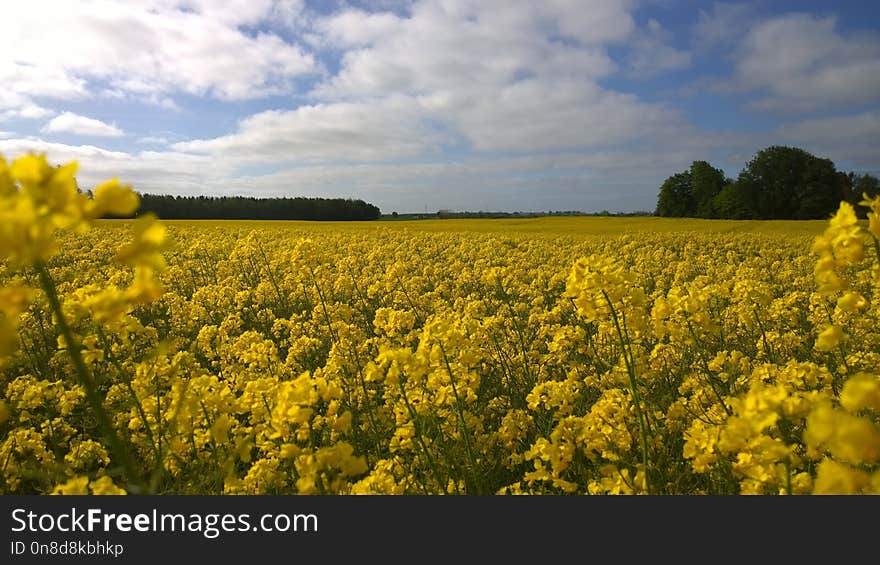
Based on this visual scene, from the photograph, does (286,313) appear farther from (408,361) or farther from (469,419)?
(408,361)

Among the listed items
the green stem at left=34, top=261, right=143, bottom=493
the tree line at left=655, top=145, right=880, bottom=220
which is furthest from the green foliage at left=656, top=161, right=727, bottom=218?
the green stem at left=34, top=261, right=143, bottom=493

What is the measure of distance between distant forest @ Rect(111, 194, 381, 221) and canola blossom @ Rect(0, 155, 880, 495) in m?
59.0

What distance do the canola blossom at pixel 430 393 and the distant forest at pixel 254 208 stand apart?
5900 cm

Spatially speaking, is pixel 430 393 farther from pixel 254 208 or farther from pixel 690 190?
pixel 690 190

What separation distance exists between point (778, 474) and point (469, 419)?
2041mm

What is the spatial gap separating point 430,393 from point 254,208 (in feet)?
221

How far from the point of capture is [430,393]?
3.63 meters

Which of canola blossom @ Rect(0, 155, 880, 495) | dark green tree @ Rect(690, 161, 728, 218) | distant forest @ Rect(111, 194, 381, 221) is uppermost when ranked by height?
dark green tree @ Rect(690, 161, 728, 218)

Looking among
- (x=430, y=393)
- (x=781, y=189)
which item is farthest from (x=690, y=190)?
(x=430, y=393)

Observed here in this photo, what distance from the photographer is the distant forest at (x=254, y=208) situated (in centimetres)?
6197

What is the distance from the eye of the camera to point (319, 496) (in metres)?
2.12

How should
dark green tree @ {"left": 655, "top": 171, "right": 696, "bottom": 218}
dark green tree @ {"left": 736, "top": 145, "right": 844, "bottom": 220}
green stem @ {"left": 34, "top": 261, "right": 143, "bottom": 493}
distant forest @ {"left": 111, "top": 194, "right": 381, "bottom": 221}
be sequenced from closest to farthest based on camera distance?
1. green stem @ {"left": 34, "top": 261, "right": 143, "bottom": 493}
2. dark green tree @ {"left": 736, "top": 145, "right": 844, "bottom": 220}
3. distant forest @ {"left": 111, "top": 194, "right": 381, "bottom": 221}
4. dark green tree @ {"left": 655, "top": 171, "right": 696, "bottom": 218}

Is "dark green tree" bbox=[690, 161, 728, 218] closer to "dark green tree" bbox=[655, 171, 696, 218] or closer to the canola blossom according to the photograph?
"dark green tree" bbox=[655, 171, 696, 218]

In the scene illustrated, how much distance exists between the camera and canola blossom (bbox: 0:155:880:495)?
4.74 ft
